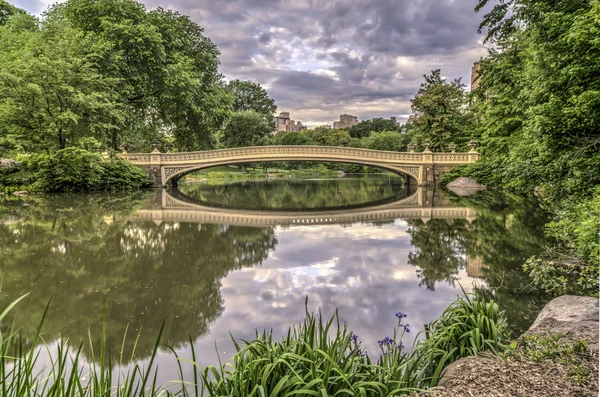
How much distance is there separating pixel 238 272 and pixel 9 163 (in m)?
18.6

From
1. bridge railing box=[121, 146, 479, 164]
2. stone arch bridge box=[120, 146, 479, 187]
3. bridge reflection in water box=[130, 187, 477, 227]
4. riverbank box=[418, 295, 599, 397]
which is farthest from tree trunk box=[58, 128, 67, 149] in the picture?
riverbank box=[418, 295, 599, 397]

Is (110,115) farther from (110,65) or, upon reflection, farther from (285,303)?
(285,303)

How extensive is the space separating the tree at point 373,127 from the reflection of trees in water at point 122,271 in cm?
6144

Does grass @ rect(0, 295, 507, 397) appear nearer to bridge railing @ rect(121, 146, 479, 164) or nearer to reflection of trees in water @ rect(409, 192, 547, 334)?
reflection of trees in water @ rect(409, 192, 547, 334)

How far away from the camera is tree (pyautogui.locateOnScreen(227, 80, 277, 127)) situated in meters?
49.3

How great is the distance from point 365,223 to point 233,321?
275 inches

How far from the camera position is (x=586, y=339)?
100 inches

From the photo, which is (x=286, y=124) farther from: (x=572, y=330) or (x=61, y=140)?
(x=572, y=330)

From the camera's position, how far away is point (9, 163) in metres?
18.1

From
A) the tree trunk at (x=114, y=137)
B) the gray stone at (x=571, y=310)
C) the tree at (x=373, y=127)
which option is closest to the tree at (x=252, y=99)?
the tree at (x=373, y=127)

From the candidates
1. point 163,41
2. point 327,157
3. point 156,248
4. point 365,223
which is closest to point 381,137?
point 327,157

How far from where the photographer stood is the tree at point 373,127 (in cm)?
6738

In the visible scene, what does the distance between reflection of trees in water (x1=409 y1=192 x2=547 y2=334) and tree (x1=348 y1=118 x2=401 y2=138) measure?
2287 inches

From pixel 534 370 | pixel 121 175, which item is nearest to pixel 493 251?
pixel 534 370
